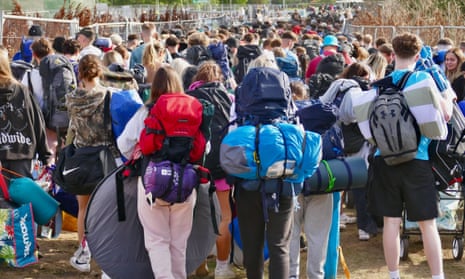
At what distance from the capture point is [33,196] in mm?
Result: 7547

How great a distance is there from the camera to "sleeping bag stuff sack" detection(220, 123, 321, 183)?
5.64 meters

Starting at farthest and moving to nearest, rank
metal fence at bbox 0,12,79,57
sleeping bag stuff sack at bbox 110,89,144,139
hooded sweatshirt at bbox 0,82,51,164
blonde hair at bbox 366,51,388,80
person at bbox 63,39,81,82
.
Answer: metal fence at bbox 0,12,79,57 < person at bbox 63,39,81,82 < blonde hair at bbox 366,51,388,80 < hooded sweatshirt at bbox 0,82,51,164 < sleeping bag stuff sack at bbox 110,89,144,139

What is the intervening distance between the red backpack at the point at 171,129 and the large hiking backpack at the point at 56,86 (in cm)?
293

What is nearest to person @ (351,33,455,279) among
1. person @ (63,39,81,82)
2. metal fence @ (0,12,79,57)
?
person @ (63,39,81,82)

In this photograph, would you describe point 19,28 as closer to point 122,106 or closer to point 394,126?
point 122,106

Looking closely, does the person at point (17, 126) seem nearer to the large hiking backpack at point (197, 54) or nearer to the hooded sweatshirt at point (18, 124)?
the hooded sweatshirt at point (18, 124)

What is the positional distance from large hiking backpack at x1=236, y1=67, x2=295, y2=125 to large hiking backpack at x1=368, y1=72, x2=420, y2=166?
867 millimetres

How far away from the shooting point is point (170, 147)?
5895 millimetres

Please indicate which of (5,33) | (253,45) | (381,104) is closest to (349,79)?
(381,104)

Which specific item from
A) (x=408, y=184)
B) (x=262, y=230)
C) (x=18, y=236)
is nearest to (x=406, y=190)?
(x=408, y=184)

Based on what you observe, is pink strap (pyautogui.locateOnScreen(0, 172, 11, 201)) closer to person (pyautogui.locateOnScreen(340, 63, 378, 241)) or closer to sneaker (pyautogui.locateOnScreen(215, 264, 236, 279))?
sneaker (pyautogui.locateOnScreen(215, 264, 236, 279))

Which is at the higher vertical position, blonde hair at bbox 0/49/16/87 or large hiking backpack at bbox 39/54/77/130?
blonde hair at bbox 0/49/16/87

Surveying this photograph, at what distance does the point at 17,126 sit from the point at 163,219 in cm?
225

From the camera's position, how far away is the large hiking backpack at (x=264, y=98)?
5.80 metres
